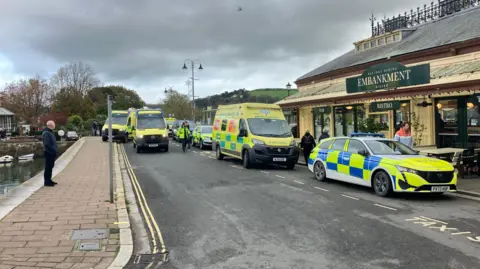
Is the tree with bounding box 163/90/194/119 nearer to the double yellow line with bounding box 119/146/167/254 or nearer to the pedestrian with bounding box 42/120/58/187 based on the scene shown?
the double yellow line with bounding box 119/146/167/254

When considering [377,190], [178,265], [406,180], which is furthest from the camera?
[377,190]

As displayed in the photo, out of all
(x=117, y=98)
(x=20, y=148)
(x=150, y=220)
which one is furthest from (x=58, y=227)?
(x=117, y=98)

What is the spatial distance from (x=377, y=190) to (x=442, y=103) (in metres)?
7.59

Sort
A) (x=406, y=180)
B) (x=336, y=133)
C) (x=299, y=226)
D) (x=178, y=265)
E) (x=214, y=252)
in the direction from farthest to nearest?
(x=336, y=133)
(x=406, y=180)
(x=299, y=226)
(x=214, y=252)
(x=178, y=265)

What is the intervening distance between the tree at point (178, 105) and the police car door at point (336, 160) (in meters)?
53.4

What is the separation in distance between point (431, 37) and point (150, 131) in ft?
49.0

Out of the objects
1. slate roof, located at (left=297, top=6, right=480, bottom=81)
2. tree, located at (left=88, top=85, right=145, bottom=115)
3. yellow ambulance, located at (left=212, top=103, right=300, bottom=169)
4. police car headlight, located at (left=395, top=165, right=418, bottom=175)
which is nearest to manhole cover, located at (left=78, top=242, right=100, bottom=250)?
police car headlight, located at (left=395, top=165, right=418, bottom=175)

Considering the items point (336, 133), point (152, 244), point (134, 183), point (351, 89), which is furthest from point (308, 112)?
point (152, 244)

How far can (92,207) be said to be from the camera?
838 centimetres

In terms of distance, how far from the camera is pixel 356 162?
10539mm

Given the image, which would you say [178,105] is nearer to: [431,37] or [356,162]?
[431,37]

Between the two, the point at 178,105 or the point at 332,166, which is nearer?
the point at 332,166

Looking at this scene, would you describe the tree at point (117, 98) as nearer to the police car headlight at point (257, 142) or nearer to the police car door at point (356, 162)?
the police car headlight at point (257, 142)

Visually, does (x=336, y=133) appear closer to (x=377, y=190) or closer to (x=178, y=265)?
(x=377, y=190)
